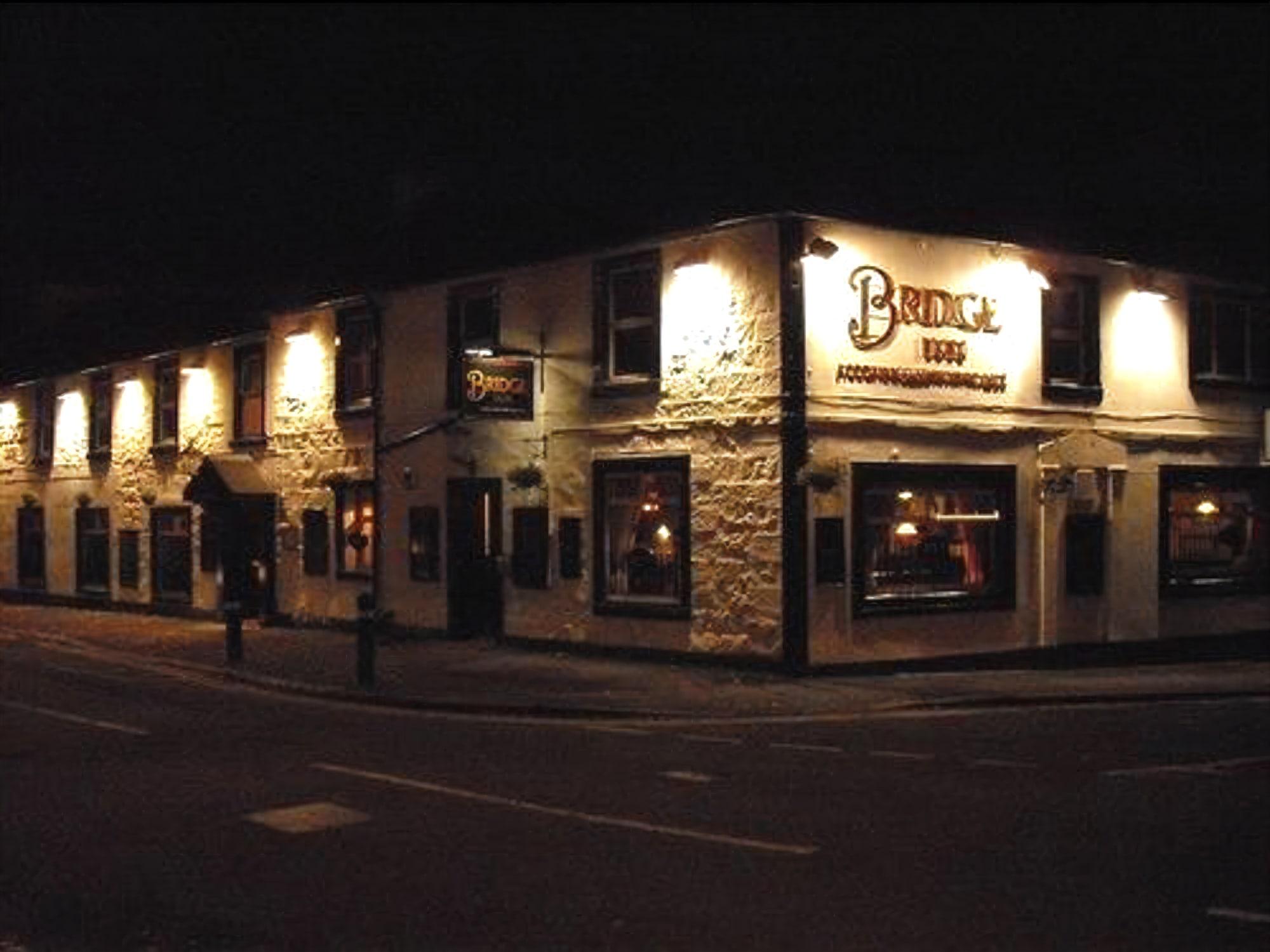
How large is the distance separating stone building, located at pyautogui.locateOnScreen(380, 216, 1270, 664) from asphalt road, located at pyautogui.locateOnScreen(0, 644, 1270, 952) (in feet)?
14.2

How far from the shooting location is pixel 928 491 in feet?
63.0

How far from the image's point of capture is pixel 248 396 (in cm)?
2808

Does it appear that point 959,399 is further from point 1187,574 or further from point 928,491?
point 1187,574

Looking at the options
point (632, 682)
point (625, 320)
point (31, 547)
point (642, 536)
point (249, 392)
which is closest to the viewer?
point (632, 682)

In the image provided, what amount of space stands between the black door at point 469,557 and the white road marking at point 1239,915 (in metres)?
16.0

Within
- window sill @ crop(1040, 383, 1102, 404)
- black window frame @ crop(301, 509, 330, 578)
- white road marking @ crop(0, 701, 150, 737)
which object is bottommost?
white road marking @ crop(0, 701, 150, 737)

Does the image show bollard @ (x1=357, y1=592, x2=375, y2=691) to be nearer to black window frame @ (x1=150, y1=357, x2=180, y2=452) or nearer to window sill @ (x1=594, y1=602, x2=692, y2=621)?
window sill @ (x1=594, y1=602, x2=692, y2=621)

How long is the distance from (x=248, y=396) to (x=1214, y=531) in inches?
680

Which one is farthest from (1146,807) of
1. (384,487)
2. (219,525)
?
(219,525)

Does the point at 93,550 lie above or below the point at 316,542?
Result: below

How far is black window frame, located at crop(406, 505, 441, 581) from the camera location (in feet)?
75.3

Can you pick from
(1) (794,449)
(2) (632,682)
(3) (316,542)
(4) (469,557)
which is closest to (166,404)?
(3) (316,542)

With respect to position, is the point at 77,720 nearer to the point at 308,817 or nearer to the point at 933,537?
the point at 308,817

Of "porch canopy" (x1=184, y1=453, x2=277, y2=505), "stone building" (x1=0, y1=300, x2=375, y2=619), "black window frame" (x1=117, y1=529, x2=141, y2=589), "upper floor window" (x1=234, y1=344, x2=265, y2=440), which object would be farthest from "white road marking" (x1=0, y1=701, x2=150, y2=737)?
"black window frame" (x1=117, y1=529, x2=141, y2=589)
